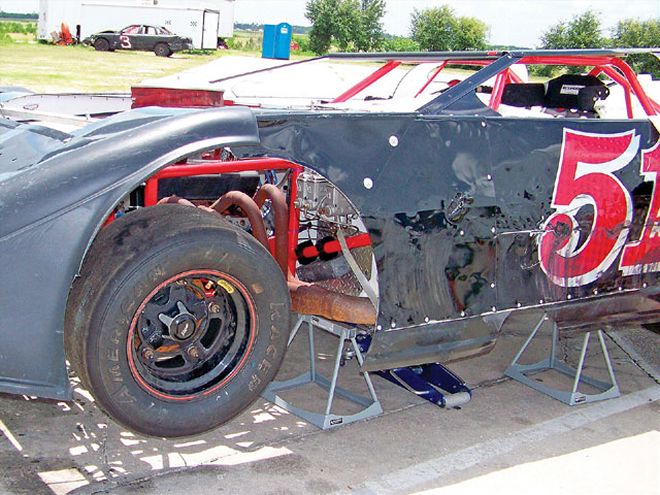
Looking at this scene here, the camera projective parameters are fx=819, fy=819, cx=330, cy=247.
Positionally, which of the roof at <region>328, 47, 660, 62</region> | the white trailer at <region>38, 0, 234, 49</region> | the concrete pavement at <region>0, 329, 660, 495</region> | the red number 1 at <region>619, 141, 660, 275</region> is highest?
the white trailer at <region>38, 0, 234, 49</region>

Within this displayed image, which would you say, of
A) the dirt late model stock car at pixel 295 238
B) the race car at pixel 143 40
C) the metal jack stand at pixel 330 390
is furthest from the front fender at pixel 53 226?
the race car at pixel 143 40

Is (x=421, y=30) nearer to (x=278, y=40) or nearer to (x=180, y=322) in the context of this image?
(x=278, y=40)

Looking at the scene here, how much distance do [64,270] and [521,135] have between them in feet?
6.57

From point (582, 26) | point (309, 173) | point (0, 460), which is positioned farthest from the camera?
point (582, 26)

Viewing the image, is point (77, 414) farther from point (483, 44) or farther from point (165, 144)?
point (483, 44)

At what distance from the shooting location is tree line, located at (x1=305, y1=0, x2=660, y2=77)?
126ft

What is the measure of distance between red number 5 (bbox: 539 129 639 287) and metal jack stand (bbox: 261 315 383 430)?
956mm

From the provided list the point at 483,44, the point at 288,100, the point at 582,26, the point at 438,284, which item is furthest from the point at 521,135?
the point at 483,44

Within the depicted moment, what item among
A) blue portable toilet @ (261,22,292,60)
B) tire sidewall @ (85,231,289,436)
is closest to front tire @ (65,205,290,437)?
tire sidewall @ (85,231,289,436)

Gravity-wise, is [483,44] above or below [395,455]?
above

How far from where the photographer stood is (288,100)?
625 cm

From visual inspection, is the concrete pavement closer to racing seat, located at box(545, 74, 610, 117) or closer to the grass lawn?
racing seat, located at box(545, 74, 610, 117)

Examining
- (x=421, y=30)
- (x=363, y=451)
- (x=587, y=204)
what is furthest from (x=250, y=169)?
(x=421, y=30)

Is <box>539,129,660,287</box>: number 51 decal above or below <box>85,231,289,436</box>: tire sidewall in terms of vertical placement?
above
